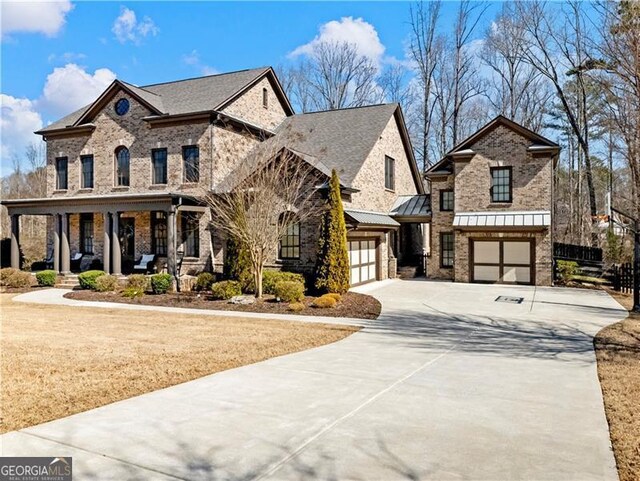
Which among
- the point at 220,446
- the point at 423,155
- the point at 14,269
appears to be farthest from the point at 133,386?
the point at 423,155

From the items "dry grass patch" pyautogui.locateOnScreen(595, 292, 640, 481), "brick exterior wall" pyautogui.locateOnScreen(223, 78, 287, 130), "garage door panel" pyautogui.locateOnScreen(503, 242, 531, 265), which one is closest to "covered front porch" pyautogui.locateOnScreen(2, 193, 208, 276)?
"brick exterior wall" pyautogui.locateOnScreen(223, 78, 287, 130)

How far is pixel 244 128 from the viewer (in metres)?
23.8

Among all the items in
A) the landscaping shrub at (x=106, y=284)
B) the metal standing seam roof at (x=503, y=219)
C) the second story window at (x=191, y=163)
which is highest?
the second story window at (x=191, y=163)

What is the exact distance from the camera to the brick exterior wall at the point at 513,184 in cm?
2164

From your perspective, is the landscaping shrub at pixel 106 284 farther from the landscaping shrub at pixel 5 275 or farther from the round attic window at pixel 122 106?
the round attic window at pixel 122 106

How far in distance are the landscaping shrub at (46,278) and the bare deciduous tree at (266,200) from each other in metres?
8.74

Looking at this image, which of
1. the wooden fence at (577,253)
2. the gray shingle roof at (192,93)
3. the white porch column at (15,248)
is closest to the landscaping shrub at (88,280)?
the white porch column at (15,248)

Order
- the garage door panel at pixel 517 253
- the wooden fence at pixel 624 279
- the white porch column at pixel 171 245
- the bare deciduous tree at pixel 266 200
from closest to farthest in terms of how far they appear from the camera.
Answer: the bare deciduous tree at pixel 266 200 < the wooden fence at pixel 624 279 < the white porch column at pixel 171 245 < the garage door panel at pixel 517 253

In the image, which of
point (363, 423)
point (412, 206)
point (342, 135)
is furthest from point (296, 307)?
point (412, 206)

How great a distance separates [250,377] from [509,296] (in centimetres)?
1365

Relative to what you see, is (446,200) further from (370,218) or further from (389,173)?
(370,218)

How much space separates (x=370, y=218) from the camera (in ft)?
70.0

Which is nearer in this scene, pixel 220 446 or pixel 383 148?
pixel 220 446

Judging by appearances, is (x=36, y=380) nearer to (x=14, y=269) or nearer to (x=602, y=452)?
(x=602, y=452)
